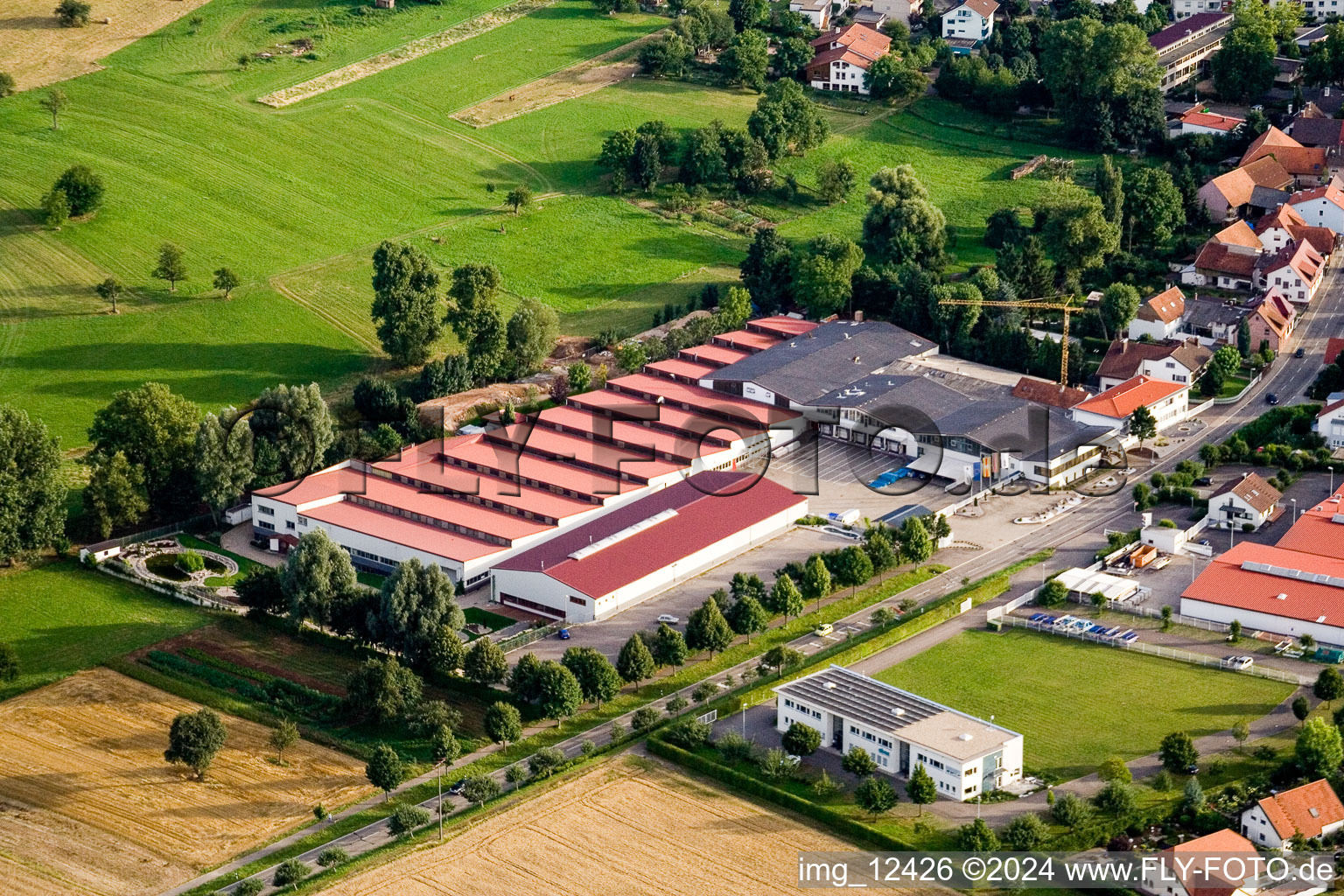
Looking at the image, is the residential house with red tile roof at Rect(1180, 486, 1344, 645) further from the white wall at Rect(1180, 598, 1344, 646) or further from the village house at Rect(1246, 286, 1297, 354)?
the village house at Rect(1246, 286, 1297, 354)

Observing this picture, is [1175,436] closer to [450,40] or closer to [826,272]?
[826,272]

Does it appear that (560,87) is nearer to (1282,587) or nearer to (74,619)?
(74,619)

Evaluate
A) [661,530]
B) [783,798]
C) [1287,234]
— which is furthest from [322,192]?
[783,798]

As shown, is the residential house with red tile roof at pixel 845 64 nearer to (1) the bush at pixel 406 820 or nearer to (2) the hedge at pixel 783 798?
(2) the hedge at pixel 783 798

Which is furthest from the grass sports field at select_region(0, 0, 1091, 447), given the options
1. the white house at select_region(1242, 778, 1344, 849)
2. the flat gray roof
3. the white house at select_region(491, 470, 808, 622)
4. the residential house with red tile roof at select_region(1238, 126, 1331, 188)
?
the white house at select_region(1242, 778, 1344, 849)

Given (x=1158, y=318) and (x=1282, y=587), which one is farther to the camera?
(x=1158, y=318)
